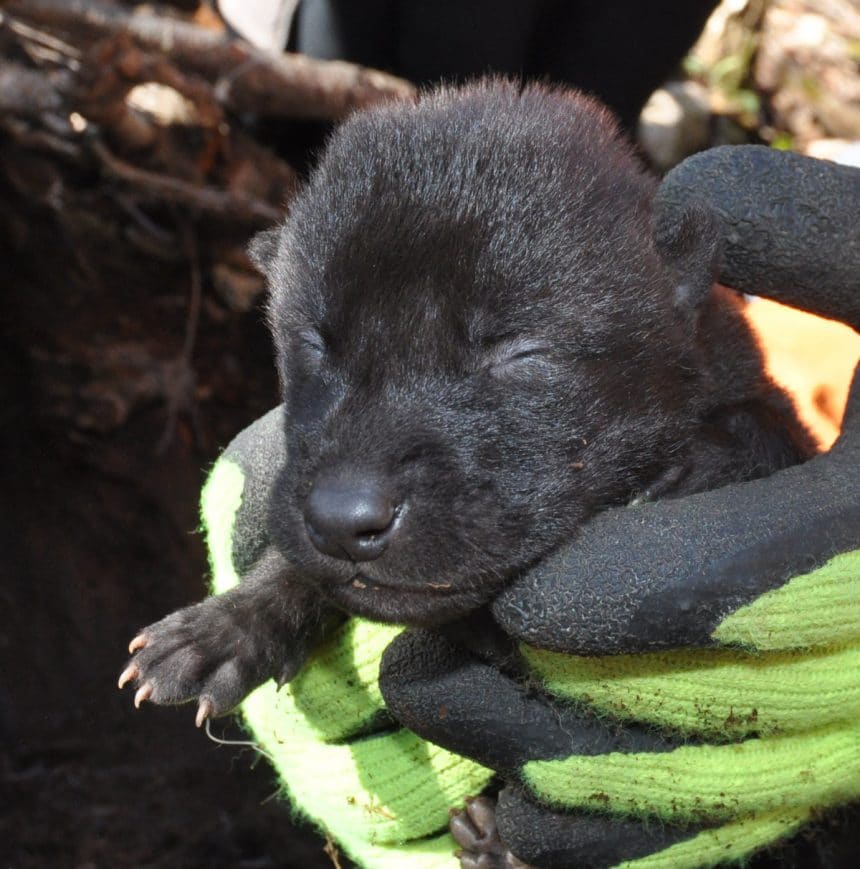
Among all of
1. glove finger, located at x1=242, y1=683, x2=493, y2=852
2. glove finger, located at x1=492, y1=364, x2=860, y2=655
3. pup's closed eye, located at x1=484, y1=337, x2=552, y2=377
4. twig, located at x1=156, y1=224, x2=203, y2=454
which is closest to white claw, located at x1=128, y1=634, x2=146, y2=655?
glove finger, located at x1=242, y1=683, x2=493, y2=852

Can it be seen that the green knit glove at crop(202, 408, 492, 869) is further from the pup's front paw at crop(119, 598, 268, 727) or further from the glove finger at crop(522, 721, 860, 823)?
the glove finger at crop(522, 721, 860, 823)

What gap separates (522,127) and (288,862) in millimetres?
2835

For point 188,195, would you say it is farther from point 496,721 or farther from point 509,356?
point 496,721

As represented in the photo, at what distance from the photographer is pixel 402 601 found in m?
1.54

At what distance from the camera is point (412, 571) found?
4.96 feet

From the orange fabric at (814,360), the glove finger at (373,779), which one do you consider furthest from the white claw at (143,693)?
the orange fabric at (814,360)

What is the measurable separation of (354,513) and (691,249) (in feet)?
2.52

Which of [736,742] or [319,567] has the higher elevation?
[319,567]

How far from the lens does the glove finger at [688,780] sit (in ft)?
5.66

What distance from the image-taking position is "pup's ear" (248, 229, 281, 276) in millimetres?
2025

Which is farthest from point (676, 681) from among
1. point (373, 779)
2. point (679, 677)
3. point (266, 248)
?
point (266, 248)

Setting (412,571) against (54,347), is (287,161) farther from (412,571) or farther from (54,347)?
(412,571)

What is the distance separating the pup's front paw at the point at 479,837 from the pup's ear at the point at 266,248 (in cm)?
109

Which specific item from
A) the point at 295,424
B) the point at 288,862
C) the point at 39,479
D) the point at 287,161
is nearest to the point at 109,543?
the point at 39,479
